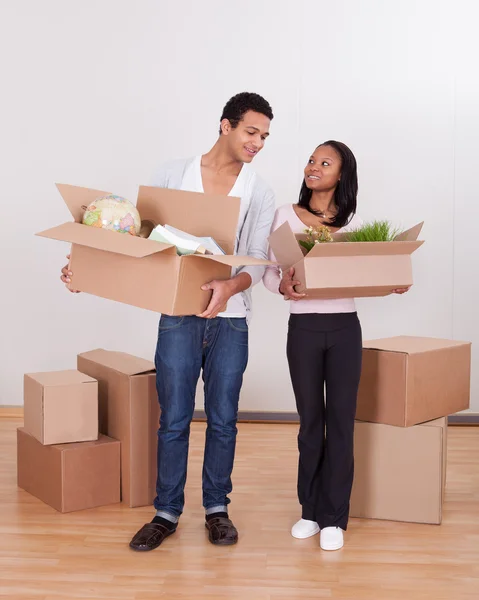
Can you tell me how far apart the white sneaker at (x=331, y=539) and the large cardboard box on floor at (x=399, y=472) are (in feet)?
0.93

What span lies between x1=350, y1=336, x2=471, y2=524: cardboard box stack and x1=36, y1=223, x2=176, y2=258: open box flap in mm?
934

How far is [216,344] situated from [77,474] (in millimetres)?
732

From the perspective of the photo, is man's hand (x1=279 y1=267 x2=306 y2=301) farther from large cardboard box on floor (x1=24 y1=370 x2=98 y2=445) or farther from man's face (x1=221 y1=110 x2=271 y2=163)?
large cardboard box on floor (x1=24 y1=370 x2=98 y2=445)

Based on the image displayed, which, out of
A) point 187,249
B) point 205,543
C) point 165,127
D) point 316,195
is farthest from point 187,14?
point 205,543

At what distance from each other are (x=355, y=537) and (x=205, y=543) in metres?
0.47

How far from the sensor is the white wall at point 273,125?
3.79 meters

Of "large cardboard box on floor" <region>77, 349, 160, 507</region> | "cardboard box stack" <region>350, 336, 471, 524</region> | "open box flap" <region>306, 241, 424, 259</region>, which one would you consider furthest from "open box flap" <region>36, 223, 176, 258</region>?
"cardboard box stack" <region>350, 336, 471, 524</region>

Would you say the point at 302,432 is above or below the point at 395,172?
below

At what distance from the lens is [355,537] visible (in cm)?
241

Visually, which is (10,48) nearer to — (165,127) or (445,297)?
(165,127)

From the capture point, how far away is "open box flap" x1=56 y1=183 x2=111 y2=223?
215 centimetres

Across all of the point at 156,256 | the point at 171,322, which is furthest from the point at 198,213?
the point at 171,322

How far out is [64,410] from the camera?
265 cm

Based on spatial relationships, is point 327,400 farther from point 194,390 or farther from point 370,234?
point 370,234
